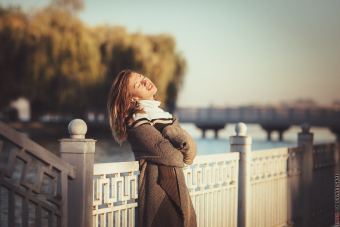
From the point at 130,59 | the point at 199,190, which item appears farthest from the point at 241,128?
the point at 130,59

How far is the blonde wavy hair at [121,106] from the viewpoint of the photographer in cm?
276

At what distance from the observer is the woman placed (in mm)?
2625

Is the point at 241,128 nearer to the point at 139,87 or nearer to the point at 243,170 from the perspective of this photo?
the point at 243,170

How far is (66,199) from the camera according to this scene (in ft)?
8.13

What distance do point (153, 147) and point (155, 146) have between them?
0.02 meters

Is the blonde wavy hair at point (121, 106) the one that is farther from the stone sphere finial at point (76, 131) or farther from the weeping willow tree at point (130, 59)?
the weeping willow tree at point (130, 59)

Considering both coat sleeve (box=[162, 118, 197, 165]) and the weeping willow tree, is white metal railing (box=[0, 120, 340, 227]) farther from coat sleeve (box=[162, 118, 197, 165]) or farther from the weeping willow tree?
the weeping willow tree

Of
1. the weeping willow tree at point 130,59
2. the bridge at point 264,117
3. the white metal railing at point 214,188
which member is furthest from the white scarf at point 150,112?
the bridge at point 264,117

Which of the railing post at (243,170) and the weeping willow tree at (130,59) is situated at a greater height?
the weeping willow tree at (130,59)

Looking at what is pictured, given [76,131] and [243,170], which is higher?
[76,131]

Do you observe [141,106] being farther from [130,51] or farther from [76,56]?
[130,51]

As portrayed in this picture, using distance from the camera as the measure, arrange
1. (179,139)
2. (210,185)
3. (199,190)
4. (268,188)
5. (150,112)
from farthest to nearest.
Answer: (268,188)
(210,185)
(199,190)
(150,112)
(179,139)

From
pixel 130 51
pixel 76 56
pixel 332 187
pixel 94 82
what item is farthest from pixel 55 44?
pixel 332 187

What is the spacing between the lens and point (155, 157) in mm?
2635
